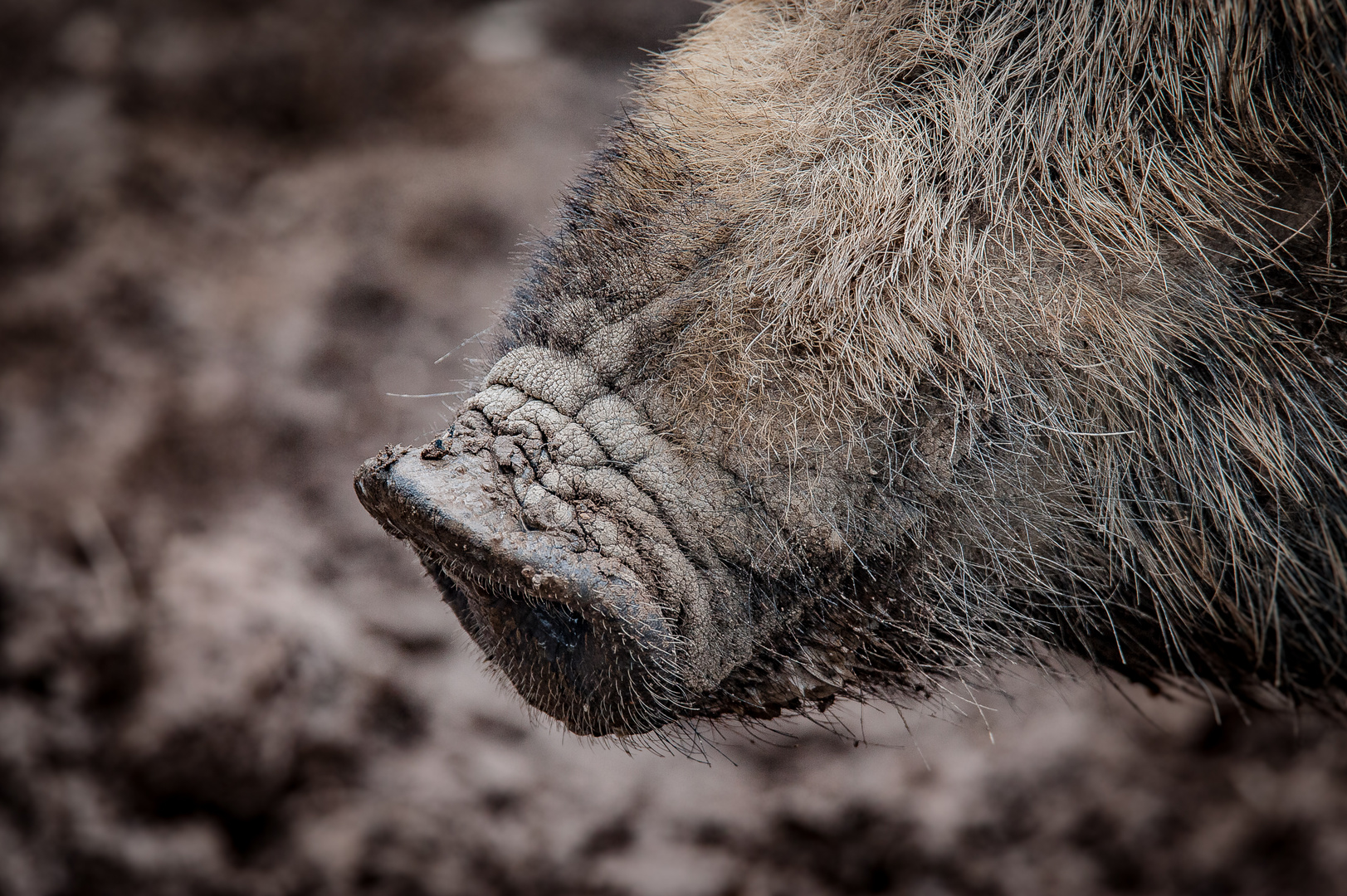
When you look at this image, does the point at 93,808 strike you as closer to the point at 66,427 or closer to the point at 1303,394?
the point at 66,427

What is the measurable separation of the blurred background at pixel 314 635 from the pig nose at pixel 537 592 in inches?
12.0

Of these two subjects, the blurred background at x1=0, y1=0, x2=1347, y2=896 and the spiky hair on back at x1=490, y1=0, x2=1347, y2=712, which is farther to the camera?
Answer: the blurred background at x1=0, y1=0, x2=1347, y2=896

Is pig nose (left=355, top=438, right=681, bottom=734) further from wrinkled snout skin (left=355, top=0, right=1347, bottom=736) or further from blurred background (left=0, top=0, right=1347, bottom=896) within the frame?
blurred background (left=0, top=0, right=1347, bottom=896)

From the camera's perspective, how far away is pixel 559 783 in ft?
6.75

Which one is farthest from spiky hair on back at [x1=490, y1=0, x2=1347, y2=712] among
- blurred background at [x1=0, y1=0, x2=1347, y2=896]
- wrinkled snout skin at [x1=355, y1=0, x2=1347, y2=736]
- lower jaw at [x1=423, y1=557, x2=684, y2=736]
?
blurred background at [x1=0, y1=0, x2=1347, y2=896]

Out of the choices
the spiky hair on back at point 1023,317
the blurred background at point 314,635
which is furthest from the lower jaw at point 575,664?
the blurred background at point 314,635

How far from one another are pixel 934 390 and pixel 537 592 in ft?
1.90

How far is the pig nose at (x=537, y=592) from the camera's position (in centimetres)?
110

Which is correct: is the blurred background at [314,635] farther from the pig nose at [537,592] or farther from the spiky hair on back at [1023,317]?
the spiky hair on back at [1023,317]

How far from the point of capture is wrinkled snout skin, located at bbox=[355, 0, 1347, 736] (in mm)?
1153

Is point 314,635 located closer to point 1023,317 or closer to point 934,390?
point 934,390

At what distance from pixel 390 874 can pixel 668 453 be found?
1315 millimetres

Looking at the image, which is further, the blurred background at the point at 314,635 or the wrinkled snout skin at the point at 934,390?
the blurred background at the point at 314,635

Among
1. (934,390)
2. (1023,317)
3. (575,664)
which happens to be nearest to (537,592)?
(575,664)
